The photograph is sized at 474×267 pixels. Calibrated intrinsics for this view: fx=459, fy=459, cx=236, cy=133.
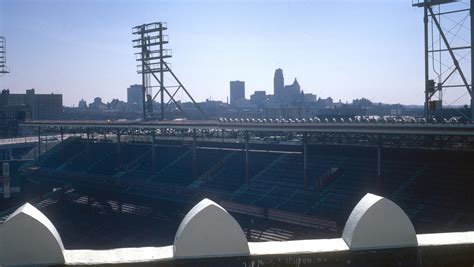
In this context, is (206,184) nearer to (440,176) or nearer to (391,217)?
(440,176)

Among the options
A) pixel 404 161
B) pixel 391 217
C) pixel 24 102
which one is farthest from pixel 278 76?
pixel 391 217

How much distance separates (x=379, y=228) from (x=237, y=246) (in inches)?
74.6

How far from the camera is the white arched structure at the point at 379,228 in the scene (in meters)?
5.95

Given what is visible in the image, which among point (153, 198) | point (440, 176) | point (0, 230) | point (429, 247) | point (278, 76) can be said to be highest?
point (278, 76)

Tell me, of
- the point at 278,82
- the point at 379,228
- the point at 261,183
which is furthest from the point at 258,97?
the point at 379,228

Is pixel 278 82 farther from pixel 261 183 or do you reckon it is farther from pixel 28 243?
pixel 28 243

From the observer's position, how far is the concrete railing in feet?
17.6

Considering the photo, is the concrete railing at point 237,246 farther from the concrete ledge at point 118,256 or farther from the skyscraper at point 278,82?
the skyscraper at point 278,82

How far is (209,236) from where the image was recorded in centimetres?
568

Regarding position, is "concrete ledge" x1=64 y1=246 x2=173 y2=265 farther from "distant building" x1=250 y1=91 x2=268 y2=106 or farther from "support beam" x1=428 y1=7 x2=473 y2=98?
"distant building" x1=250 y1=91 x2=268 y2=106

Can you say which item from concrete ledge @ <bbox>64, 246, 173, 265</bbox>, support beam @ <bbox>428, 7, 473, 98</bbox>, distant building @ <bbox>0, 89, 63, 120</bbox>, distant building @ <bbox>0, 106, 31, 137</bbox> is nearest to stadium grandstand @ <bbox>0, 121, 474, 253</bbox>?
support beam @ <bbox>428, 7, 473, 98</bbox>

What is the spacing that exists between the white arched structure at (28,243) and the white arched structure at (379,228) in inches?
143

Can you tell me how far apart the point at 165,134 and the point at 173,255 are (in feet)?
120

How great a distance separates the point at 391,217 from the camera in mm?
6086
